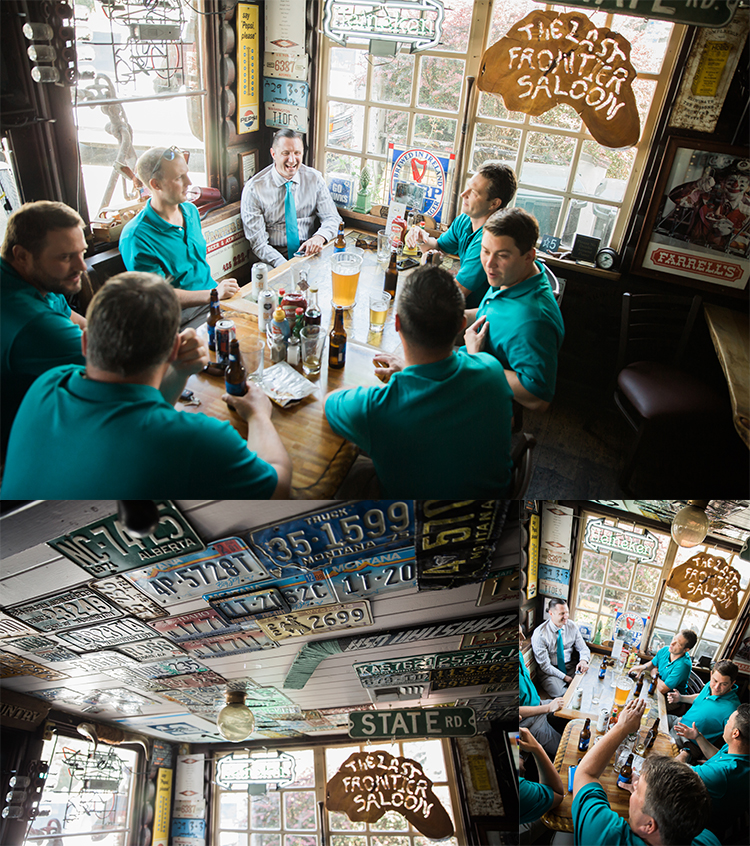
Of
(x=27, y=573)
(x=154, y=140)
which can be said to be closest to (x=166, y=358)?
(x=154, y=140)

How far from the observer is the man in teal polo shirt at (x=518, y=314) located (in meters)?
1.36

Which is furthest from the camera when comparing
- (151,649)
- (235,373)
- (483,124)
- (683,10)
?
(151,649)

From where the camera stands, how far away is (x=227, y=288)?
1443 millimetres

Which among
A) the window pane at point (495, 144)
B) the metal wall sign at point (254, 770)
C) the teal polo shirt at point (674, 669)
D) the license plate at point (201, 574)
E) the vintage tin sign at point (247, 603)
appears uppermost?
the window pane at point (495, 144)

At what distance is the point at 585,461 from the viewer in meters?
1.54

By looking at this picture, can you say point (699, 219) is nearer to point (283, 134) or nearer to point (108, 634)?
point (283, 134)

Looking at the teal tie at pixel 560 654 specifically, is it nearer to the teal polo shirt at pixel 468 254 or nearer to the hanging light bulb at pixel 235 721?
the hanging light bulb at pixel 235 721

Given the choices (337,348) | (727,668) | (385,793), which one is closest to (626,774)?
(727,668)

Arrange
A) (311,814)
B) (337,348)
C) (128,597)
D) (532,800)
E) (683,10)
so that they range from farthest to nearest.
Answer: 1. (311,814)
2. (532,800)
3. (128,597)
4. (337,348)
5. (683,10)

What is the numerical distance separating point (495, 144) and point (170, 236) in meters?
0.78

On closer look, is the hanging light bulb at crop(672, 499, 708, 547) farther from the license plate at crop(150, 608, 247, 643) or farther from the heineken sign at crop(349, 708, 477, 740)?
the license plate at crop(150, 608, 247, 643)

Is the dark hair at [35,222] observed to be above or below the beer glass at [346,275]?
above

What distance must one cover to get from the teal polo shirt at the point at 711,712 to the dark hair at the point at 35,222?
284 centimetres

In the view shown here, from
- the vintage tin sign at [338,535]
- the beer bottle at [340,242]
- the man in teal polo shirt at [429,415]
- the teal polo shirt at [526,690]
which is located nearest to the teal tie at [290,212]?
the beer bottle at [340,242]
